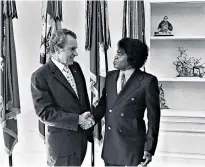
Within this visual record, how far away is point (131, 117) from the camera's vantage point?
1.78m

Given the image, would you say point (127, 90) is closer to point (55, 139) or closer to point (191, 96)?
point (55, 139)

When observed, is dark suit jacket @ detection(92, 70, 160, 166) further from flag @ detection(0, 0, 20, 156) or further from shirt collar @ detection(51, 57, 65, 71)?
flag @ detection(0, 0, 20, 156)

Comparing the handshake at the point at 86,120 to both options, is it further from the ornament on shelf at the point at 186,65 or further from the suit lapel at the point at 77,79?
the ornament on shelf at the point at 186,65

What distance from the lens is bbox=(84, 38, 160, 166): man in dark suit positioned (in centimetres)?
175

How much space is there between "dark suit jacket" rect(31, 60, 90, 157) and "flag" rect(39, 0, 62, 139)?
505 mm

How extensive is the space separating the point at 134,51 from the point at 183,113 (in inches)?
32.8

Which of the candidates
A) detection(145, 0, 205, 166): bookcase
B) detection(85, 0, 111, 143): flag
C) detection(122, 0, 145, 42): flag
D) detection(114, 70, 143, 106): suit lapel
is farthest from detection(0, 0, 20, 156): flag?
detection(145, 0, 205, 166): bookcase

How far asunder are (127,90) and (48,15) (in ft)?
2.94

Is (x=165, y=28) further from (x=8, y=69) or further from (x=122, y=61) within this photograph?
(x=8, y=69)

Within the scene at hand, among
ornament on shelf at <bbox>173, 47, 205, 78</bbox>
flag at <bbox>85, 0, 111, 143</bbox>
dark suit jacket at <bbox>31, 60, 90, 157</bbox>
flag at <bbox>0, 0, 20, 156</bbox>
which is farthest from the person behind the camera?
ornament on shelf at <bbox>173, 47, 205, 78</bbox>

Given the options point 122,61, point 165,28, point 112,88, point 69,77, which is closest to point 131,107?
point 112,88

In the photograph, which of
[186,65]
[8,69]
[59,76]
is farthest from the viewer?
[186,65]

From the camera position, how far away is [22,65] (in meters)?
2.43

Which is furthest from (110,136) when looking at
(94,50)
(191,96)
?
(191,96)
